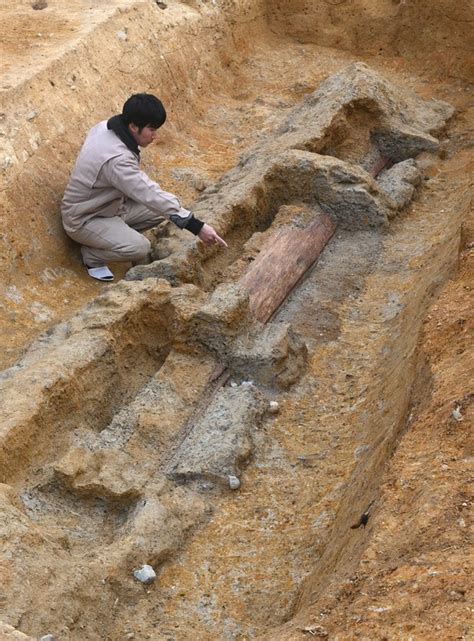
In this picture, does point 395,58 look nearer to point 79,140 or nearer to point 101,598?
point 79,140

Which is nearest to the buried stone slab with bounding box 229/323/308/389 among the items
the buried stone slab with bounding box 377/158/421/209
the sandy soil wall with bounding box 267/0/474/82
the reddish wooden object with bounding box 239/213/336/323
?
the reddish wooden object with bounding box 239/213/336/323

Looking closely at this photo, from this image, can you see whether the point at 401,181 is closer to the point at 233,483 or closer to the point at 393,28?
the point at 393,28

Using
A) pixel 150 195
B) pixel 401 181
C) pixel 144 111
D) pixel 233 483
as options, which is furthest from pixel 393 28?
pixel 233 483

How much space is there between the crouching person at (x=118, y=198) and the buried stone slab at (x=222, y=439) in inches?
49.5

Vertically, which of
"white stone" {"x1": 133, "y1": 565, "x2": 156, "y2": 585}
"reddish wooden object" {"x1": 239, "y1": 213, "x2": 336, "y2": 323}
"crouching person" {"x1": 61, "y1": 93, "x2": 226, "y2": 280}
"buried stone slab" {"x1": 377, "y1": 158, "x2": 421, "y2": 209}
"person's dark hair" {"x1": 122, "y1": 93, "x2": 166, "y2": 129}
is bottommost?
"buried stone slab" {"x1": 377, "y1": 158, "x2": 421, "y2": 209}

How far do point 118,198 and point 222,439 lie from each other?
8.13 feet

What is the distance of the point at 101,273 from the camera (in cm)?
715

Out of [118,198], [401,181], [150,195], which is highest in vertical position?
[150,195]

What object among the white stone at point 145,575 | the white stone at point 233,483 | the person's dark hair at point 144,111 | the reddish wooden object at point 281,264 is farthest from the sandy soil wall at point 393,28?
the white stone at point 145,575

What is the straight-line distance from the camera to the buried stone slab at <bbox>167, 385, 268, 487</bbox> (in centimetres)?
511

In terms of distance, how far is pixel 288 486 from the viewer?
516 cm

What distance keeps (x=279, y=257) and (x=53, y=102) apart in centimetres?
241

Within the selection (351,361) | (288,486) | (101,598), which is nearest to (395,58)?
(351,361)

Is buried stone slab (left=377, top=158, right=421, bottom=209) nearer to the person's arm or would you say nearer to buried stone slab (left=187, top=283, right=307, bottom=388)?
the person's arm
